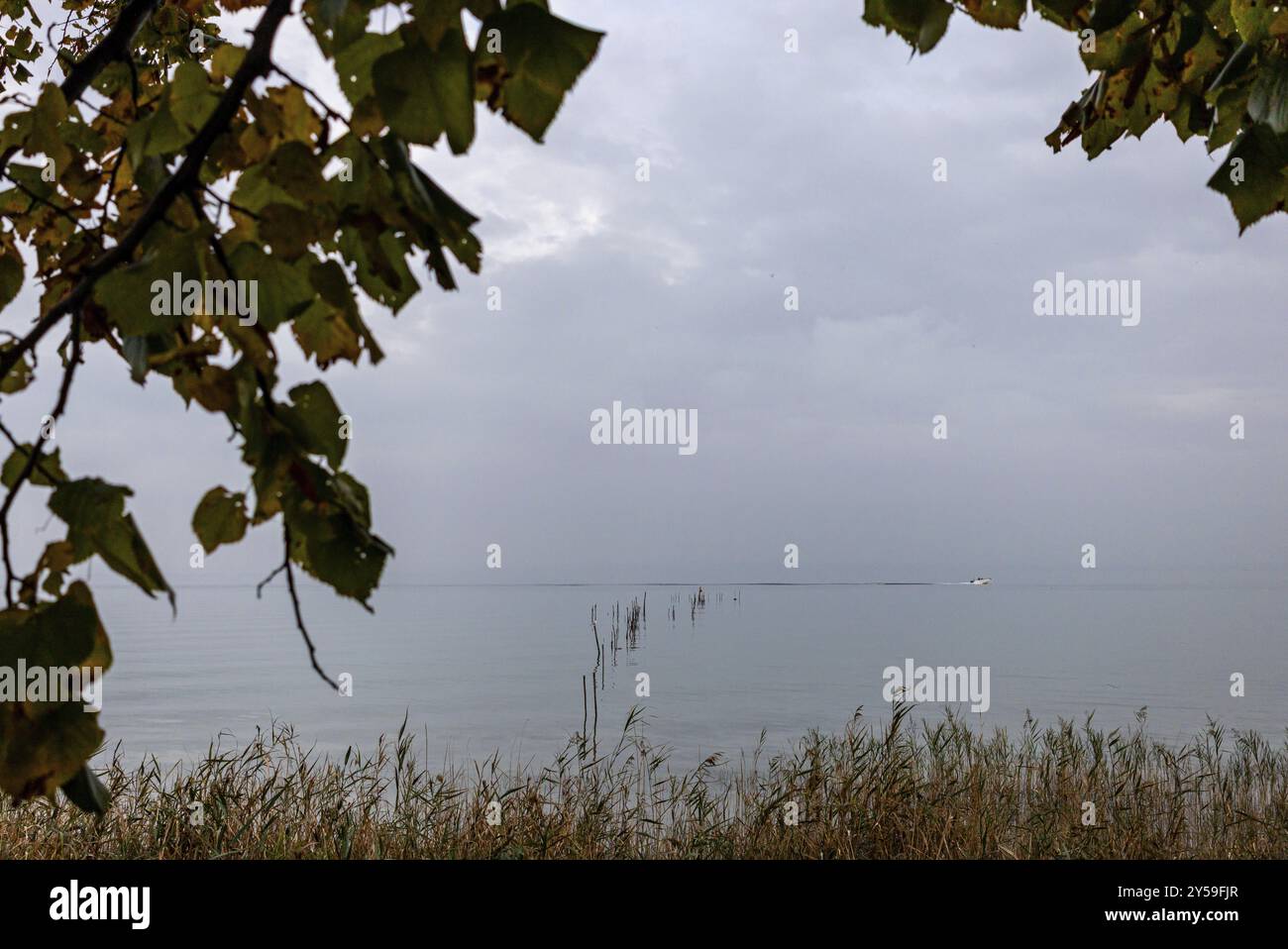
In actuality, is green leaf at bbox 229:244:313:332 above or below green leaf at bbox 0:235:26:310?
below

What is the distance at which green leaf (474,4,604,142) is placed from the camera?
1146mm

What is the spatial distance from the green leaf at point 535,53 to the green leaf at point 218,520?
27.4 inches

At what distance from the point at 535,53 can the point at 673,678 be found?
29.0 metres

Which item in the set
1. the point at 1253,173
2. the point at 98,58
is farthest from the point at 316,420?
the point at 1253,173

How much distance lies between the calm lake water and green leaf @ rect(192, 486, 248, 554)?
9016mm

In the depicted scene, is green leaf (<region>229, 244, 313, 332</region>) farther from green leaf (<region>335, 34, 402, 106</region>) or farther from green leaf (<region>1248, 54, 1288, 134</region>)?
green leaf (<region>1248, 54, 1288, 134</region>)

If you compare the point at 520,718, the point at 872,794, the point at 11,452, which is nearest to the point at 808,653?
the point at 520,718

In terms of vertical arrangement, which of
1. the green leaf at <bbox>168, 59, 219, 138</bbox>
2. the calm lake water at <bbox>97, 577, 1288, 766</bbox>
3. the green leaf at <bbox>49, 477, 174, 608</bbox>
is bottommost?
the calm lake water at <bbox>97, 577, 1288, 766</bbox>

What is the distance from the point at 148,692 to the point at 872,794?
96.0 ft

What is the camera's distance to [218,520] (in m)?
1.37

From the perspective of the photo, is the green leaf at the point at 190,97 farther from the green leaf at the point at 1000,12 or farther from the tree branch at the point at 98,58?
the green leaf at the point at 1000,12

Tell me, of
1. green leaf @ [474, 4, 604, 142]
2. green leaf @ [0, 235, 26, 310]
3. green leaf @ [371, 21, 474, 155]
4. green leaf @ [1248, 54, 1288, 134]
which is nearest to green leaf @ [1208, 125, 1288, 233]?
green leaf @ [1248, 54, 1288, 134]

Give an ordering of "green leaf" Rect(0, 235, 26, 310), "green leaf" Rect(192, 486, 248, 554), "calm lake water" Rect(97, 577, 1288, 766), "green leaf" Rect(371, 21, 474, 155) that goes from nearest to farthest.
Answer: "green leaf" Rect(371, 21, 474, 155), "green leaf" Rect(192, 486, 248, 554), "green leaf" Rect(0, 235, 26, 310), "calm lake water" Rect(97, 577, 1288, 766)
